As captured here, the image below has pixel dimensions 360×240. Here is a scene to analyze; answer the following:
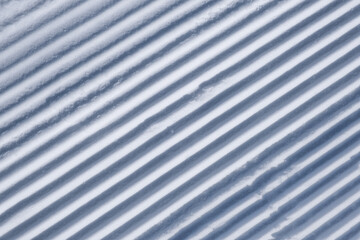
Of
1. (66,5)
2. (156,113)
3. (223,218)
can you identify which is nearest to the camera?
(66,5)

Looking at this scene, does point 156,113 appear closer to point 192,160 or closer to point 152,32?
point 192,160

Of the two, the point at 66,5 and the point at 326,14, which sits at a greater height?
the point at 66,5

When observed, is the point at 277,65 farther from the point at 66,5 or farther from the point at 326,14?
the point at 66,5

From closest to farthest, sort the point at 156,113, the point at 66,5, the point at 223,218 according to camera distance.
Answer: the point at 66,5 < the point at 156,113 < the point at 223,218

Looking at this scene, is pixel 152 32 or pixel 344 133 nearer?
pixel 152 32

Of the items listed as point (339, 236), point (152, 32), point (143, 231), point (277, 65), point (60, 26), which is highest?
point (60, 26)

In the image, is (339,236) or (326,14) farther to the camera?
(339,236)

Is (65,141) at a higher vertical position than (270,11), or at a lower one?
lower

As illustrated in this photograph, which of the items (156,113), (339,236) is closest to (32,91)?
(156,113)

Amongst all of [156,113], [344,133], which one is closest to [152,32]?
[156,113]
